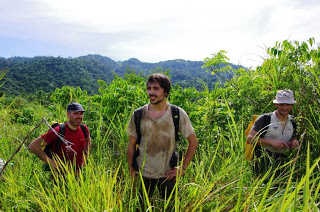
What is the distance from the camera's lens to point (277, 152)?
2.71m

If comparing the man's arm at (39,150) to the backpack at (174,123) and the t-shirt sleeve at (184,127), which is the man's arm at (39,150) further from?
the t-shirt sleeve at (184,127)

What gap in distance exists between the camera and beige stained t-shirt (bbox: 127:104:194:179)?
227 cm

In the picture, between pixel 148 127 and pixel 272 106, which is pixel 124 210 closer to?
pixel 148 127

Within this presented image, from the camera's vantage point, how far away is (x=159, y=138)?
2279mm

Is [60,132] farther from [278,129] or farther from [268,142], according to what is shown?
[278,129]

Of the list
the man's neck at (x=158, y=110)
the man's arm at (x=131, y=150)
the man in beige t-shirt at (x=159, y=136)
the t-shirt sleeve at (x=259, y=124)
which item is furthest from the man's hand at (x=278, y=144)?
the man's arm at (x=131, y=150)

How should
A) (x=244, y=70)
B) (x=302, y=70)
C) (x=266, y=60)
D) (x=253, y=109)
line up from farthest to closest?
(x=244, y=70)
(x=266, y=60)
(x=253, y=109)
(x=302, y=70)

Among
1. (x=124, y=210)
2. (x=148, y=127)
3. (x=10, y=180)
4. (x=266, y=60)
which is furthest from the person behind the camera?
(x=266, y=60)

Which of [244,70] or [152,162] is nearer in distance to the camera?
[152,162]

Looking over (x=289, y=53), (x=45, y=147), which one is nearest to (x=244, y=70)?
(x=289, y=53)

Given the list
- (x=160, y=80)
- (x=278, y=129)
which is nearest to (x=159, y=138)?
(x=160, y=80)

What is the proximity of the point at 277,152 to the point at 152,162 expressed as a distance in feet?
4.74

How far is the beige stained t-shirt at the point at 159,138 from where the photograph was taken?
227 cm

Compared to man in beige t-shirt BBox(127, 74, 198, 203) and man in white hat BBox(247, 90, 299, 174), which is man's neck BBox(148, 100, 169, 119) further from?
man in white hat BBox(247, 90, 299, 174)
